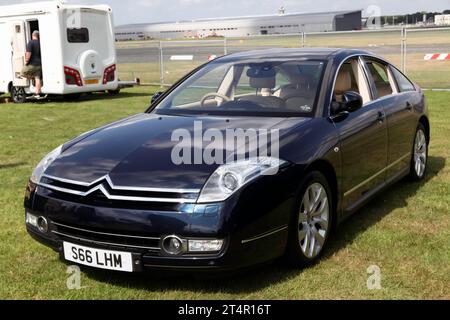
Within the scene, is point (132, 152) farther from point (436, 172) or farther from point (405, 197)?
point (436, 172)

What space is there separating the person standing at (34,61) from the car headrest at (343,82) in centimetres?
1194

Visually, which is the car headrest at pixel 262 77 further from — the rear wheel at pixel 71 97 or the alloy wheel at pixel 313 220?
the rear wheel at pixel 71 97

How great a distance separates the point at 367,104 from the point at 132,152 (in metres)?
2.30

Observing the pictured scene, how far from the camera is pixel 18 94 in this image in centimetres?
1652

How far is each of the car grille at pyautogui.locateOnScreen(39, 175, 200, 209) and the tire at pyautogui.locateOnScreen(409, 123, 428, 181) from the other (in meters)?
3.63

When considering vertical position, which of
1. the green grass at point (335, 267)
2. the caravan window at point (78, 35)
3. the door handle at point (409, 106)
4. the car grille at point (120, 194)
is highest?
the caravan window at point (78, 35)

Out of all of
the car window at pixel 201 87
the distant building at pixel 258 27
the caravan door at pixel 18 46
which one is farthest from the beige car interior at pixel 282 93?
the distant building at pixel 258 27

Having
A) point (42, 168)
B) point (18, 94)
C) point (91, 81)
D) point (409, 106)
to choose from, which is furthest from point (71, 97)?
point (42, 168)

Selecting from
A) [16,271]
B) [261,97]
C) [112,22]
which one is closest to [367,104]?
[261,97]

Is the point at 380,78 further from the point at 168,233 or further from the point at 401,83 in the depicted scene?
the point at 168,233

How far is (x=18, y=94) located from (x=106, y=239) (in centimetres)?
1420

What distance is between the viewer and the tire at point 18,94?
53.9 ft

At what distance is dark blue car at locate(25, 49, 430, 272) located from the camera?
3418 millimetres

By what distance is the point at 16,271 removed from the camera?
13.5ft
